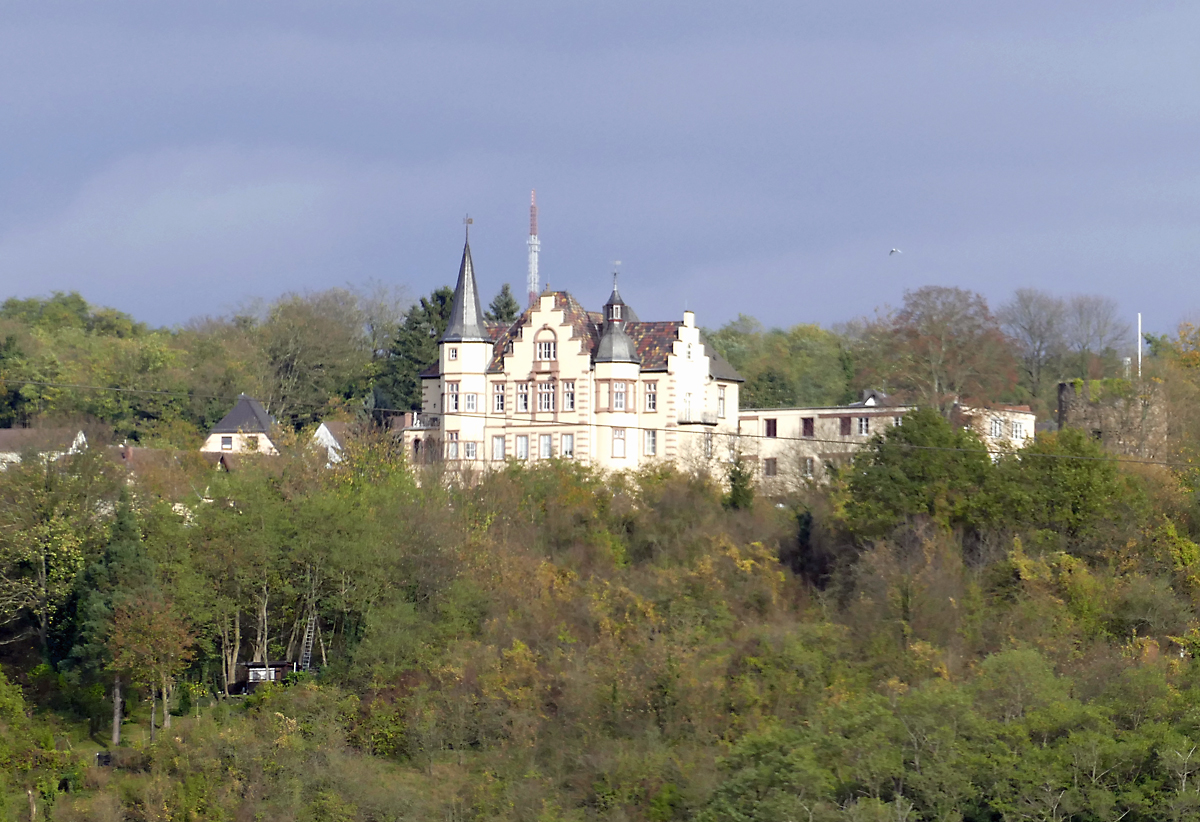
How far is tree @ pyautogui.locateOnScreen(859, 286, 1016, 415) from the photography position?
6312 centimetres

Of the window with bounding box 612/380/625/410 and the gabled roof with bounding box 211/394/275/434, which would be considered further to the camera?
the gabled roof with bounding box 211/394/275/434

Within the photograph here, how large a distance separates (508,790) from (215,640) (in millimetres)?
14012

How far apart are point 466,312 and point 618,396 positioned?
26.9 feet

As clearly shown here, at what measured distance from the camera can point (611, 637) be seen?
4509 centimetres

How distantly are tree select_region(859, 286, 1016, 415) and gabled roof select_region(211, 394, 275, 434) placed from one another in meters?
30.5

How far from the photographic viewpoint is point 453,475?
5900cm

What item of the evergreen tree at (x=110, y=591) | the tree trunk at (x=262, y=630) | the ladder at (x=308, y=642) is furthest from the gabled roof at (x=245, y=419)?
the ladder at (x=308, y=642)

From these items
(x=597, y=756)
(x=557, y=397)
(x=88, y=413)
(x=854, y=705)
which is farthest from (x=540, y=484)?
(x=88, y=413)

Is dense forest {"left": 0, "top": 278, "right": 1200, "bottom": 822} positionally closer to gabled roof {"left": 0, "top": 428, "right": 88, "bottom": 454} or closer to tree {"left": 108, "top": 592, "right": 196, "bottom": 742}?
tree {"left": 108, "top": 592, "right": 196, "bottom": 742}

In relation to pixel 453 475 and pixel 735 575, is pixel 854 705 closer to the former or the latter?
pixel 735 575

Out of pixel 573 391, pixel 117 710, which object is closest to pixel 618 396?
pixel 573 391

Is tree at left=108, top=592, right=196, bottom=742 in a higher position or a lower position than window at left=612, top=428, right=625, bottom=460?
lower

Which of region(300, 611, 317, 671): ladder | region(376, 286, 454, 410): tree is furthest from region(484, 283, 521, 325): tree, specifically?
region(300, 611, 317, 671): ladder

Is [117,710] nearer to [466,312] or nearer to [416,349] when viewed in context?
[466,312]
